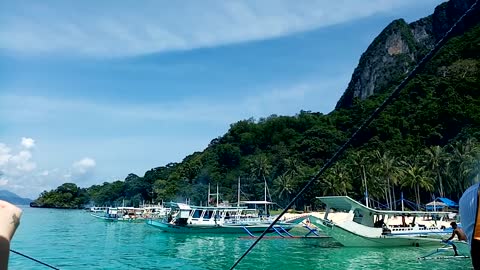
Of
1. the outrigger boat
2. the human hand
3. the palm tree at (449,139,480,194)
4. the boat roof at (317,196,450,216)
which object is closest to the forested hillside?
the palm tree at (449,139,480,194)

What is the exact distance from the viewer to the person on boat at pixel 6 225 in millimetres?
2092

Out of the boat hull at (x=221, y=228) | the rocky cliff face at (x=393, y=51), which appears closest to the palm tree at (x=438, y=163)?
the boat hull at (x=221, y=228)

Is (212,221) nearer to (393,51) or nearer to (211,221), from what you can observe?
(211,221)

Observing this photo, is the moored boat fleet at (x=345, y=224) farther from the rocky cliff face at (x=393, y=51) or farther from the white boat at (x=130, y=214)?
the rocky cliff face at (x=393, y=51)

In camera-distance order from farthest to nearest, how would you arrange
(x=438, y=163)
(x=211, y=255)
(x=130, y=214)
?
1. (x=130, y=214)
2. (x=438, y=163)
3. (x=211, y=255)

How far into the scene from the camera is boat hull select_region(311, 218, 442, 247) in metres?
30.7

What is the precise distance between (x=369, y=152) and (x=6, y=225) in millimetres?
81959

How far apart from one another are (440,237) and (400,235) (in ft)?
16.5

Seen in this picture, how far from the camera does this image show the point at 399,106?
9625 cm

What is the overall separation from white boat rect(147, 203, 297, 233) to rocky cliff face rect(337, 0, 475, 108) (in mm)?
108015

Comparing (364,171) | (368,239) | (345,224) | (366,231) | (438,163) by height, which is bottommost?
(368,239)

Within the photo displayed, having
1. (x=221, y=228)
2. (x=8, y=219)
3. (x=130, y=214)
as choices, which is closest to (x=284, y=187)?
(x=130, y=214)

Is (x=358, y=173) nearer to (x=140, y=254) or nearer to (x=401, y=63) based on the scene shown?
(x=140, y=254)

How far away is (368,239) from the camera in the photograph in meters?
30.8
